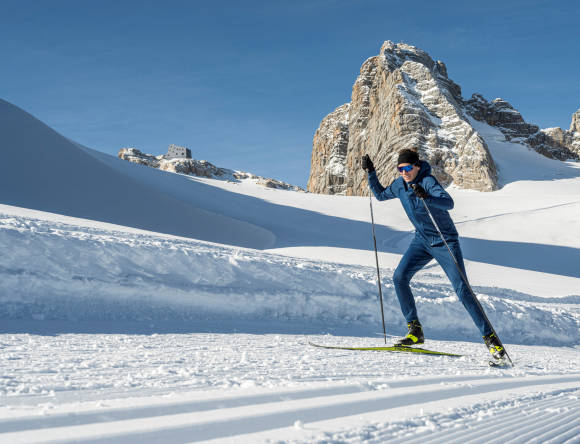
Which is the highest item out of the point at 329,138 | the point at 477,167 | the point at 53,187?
the point at 329,138

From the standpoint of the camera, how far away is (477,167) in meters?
44.6

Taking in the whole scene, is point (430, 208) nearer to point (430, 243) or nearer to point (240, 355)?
point (430, 243)

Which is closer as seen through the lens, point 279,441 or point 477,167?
point 279,441

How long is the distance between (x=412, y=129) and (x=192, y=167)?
73783mm

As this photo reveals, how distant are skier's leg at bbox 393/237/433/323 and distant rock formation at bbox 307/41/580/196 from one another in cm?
4345

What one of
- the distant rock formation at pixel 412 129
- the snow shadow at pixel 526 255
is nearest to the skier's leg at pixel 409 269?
the snow shadow at pixel 526 255

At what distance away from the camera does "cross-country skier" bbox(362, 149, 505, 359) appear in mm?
3828

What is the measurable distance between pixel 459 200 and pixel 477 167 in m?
13.3

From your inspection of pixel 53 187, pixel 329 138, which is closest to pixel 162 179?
pixel 53 187

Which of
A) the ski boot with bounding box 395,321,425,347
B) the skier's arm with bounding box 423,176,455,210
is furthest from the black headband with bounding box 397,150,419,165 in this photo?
the ski boot with bounding box 395,321,425,347

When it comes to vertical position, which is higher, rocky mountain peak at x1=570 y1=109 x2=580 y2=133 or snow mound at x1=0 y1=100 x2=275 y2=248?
rocky mountain peak at x1=570 y1=109 x2=580 y2=133

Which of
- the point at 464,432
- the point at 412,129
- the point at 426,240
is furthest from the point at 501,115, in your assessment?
the point at 464,432

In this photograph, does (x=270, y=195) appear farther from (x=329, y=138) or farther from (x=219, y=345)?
(x=329, y=138)

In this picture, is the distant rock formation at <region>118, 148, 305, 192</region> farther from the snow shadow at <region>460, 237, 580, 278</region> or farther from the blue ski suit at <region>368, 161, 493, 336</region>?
the blue ski suit at <region>368, 161, 493, 336</region>
